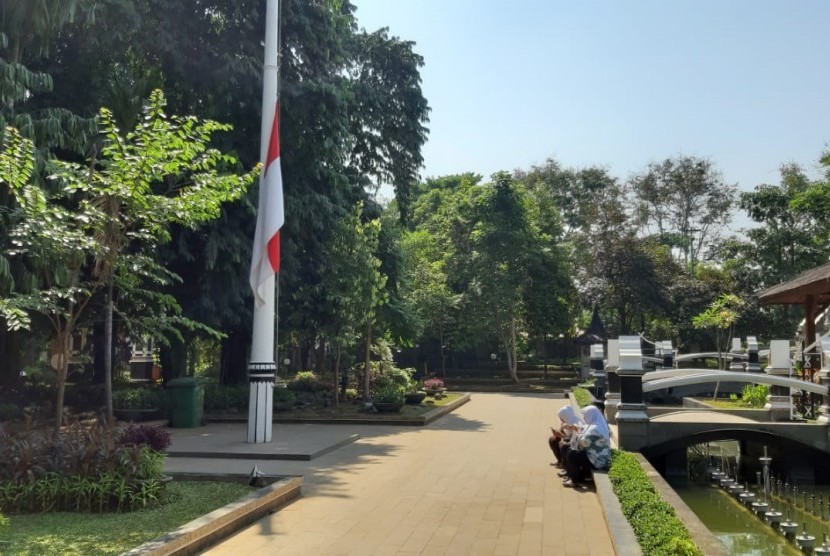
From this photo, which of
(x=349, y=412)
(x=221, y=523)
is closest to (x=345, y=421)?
(x=349, y=412)

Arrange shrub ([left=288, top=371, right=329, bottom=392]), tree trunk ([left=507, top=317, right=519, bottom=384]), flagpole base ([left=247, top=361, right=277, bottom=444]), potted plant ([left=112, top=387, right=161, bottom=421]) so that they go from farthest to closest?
tree trunk ([left=507, top=317, right=519, bottom=384]), shrub ([left=288, top=371, right=329, bottom=392]), potted plant ([left=112, top=387, right=161, bottom=421]), flagpole base ([left=247, top=361, right=277, bottom=444])

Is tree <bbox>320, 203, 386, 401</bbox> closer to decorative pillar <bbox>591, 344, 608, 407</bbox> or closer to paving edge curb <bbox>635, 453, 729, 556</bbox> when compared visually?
decorative pillar <bbox>591, 344, 608, 407</bbox>

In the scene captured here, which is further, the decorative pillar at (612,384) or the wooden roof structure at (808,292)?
the wooden roof structure at (808,292)

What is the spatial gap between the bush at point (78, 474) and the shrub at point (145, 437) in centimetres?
64

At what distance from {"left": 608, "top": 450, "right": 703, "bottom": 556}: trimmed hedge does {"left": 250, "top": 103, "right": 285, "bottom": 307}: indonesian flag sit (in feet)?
23.2

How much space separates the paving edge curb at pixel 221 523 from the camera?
5.86m

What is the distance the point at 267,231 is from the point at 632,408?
727 centimetres

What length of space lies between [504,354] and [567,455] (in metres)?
31.3

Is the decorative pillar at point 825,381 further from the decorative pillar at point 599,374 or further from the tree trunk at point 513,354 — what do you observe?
the tree trunk at point 513,354

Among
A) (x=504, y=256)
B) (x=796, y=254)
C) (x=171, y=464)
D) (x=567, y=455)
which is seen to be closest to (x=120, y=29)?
(x=171, y=464)

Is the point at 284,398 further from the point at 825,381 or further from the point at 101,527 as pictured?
the point at 825,381

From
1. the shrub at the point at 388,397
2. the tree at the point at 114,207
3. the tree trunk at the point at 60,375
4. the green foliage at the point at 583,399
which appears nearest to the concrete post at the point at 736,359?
the green foliage at the point at 583,399

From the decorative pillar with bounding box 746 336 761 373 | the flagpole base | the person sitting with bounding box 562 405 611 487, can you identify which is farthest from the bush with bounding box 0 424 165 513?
the decorative pillar with bounding box 746 336 761 373

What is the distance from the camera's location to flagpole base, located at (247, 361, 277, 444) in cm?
1293
